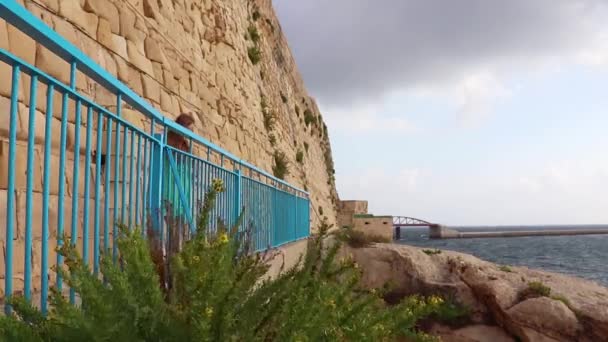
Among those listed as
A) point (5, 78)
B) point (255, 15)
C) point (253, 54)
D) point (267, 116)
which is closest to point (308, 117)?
point (255, 15)

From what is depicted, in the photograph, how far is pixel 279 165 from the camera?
14766mm

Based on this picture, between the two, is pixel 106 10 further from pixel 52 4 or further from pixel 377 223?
pixel 377 223

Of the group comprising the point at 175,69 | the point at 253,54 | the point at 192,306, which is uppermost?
the point at 253,54

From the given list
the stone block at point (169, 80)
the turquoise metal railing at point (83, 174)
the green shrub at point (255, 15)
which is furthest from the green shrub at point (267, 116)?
the stone block at point (169, 80)

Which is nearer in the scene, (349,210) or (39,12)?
(39,12)

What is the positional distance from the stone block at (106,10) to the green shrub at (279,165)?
8.54m

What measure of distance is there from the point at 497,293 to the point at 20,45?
10.0m

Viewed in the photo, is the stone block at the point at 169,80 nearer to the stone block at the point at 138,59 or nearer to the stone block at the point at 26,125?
the stone block at the point at 138,59

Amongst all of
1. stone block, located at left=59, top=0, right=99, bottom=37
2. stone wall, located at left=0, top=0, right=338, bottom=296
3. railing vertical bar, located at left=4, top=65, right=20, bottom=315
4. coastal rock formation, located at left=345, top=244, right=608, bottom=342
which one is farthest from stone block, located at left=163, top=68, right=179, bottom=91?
railing vertical bar, located at left=4, top=65, right=20, bottom=315

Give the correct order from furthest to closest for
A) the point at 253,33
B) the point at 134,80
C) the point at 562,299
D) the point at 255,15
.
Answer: the point at 255,15
the point at 253,33
the point at 562,299
the point at 134,80

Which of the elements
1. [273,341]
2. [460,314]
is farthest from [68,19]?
[460,314]

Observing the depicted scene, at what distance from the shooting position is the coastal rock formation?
1046 cm

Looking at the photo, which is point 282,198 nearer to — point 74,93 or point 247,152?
point 247,152

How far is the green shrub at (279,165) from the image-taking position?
14.5 m
